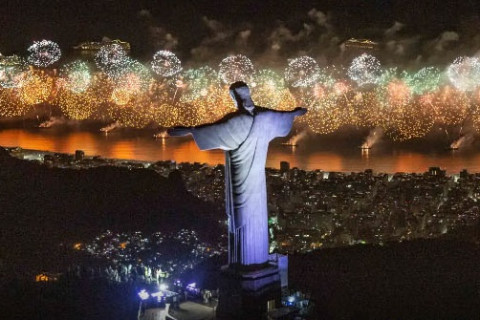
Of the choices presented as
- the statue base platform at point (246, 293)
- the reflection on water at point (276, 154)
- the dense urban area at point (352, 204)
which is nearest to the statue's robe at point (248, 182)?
the statue base platform at point (246, 293)

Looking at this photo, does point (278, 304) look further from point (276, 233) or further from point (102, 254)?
point (276, 233)

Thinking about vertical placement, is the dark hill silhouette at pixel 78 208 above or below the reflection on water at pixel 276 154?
below

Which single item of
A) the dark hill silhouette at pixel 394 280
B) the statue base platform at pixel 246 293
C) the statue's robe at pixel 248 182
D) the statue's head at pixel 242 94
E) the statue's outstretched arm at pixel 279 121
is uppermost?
the statue's head at pixel 242 94

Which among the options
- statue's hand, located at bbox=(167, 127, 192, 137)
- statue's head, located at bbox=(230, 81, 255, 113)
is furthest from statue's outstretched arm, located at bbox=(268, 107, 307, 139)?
statue's hand, located at bbox=(167, 127, 192, 137)

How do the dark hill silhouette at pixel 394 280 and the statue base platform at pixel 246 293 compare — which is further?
the dark hill silhouette at pixel 394 280

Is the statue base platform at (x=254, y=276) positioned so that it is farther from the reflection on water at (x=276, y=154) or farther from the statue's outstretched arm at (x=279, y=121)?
the reflection on water at (x=276, y=154)

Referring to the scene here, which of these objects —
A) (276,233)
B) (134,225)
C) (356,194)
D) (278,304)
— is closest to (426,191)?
(356,194)

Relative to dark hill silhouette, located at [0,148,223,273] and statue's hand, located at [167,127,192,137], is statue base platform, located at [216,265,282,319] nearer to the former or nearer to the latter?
statue's hand, located at [167,127,192,137]

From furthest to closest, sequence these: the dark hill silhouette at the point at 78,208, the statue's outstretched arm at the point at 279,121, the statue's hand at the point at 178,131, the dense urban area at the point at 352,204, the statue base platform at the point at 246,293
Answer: the dark hill silhouette at the point at 78,208 → the dense urban area at the point at 352,204 → the statue's outstretched arm at the point at 279,121 → the statue base platform at the point at 246,293 → the statue's hand at the point at 178,131

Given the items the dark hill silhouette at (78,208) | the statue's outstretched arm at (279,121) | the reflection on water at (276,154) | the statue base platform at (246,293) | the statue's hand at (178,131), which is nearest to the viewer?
the statue's hand at (178,131)
